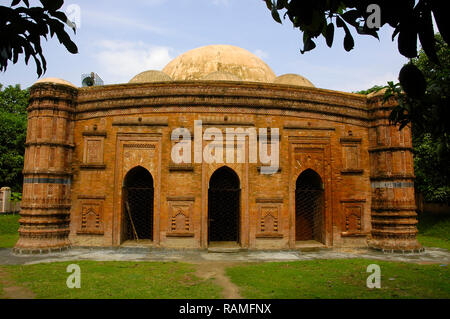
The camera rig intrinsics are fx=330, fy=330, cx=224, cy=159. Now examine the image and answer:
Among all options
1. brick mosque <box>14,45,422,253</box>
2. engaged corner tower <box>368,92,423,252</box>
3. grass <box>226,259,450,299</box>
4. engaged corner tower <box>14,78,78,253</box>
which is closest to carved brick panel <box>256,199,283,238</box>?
Answer: brick mosque <box>14,45,422,253</box>

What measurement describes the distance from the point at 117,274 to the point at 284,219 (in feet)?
18.1

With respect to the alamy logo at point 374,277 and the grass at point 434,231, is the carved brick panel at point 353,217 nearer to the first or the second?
the alamy logo at point 374,277

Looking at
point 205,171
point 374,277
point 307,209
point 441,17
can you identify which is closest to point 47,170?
point 205,171

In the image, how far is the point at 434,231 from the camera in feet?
51.9

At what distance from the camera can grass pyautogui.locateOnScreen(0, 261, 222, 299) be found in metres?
5.85

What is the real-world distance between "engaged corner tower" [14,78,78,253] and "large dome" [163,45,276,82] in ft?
18.2

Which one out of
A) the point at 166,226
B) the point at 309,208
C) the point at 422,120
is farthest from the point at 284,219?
the point at 422,120

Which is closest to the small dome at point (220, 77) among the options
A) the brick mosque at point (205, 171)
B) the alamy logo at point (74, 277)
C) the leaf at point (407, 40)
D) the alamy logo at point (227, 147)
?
the brick mosque at point (205, 171)

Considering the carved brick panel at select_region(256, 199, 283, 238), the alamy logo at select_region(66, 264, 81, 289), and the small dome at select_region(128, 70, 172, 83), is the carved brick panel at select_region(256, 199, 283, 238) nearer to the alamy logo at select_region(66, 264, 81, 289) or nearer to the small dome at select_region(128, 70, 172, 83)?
the alamy logo at select_region(66, 264, 81, 289)

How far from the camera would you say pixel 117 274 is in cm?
727

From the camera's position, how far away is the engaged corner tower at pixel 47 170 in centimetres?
1019

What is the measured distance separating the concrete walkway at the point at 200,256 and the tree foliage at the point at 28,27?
753 cm

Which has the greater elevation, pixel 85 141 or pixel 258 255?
→ pixel 85 141

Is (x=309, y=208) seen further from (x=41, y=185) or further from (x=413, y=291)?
(x=41, y=185)
